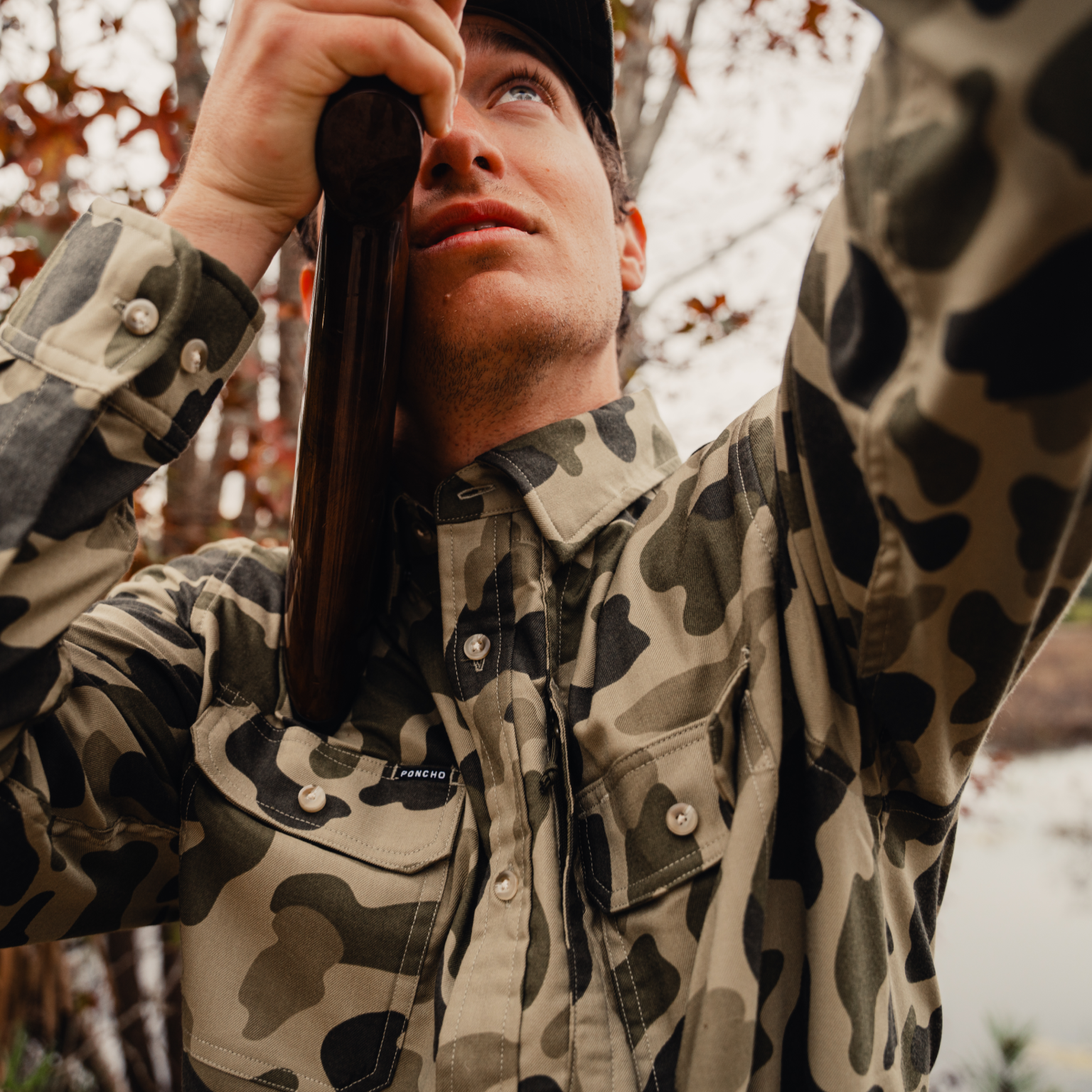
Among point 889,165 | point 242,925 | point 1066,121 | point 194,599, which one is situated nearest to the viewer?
point 1066,121

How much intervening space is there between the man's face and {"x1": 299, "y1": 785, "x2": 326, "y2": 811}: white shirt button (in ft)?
2.21

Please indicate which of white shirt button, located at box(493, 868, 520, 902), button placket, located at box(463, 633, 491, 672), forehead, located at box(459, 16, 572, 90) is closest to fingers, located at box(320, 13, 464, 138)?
button placket, located at box(463, 633, 491, 672)

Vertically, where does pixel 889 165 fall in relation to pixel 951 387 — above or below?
above

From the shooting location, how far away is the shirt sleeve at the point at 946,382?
51cm

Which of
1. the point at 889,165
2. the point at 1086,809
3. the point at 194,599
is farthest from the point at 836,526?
the point at 1086,809

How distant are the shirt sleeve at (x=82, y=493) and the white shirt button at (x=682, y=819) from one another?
72cm

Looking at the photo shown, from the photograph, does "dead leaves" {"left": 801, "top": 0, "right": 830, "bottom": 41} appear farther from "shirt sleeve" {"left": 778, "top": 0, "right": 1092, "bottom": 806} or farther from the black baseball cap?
"shirt sleeve" {"left": 778, "top": 0, "right": 1092, "bottom": 806}

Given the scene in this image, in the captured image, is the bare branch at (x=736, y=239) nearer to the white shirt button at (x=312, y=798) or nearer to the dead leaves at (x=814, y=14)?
the dead leaves at (x=814, y=14)

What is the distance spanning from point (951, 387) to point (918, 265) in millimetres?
96

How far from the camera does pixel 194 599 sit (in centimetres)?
137

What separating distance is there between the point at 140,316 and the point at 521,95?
92 cm

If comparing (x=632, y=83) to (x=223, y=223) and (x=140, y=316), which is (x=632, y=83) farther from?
(x=140, y=316)

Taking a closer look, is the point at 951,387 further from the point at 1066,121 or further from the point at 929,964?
the point at 929,964

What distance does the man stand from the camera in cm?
61
